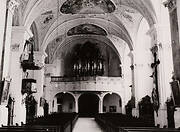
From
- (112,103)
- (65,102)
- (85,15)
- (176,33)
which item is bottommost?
(112,103)

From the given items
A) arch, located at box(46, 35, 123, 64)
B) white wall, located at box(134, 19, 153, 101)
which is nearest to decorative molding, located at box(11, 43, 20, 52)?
white wall, located at box(134, 19, 153, 101)

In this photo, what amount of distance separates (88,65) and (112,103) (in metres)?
4.93

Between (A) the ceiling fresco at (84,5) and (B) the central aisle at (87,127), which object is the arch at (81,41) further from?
(B) the central aisle at (87,127)

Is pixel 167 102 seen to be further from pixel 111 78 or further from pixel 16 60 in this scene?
pixel 111 78

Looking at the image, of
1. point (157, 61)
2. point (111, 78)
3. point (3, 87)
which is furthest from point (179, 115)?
point (111, 78)

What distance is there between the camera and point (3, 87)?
8227 mm

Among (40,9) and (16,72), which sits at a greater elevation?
(40,9)

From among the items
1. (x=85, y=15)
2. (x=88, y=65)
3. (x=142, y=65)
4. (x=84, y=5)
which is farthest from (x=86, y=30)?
(x=142, y=65)

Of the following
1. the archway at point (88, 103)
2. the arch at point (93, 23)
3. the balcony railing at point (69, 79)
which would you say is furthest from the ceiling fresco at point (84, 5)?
the archway at point (88, 103)

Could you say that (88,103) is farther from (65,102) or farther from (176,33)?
(176,33)

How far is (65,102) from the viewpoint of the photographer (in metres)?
26.0

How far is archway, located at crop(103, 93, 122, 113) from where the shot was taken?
25.7 meters

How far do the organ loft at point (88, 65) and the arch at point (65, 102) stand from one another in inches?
4.2

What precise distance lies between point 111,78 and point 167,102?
12.8 m
